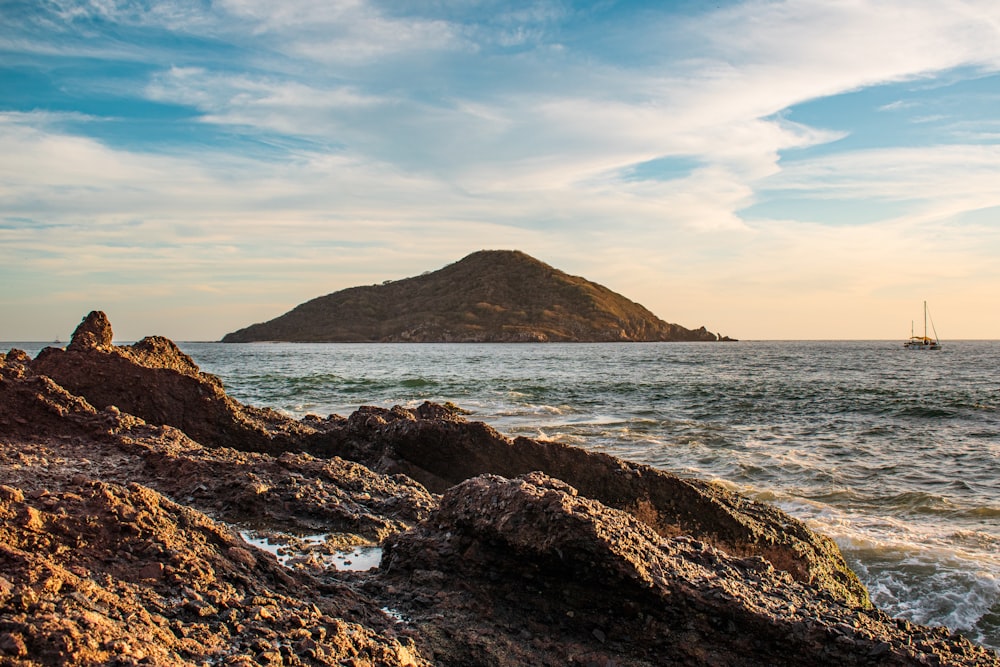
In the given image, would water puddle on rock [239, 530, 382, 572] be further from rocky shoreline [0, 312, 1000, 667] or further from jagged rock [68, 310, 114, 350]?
jagged rock [68, 310, 114, 350]

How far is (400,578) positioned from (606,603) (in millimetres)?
1409

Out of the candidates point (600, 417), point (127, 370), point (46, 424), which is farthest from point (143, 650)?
point (600, 417)

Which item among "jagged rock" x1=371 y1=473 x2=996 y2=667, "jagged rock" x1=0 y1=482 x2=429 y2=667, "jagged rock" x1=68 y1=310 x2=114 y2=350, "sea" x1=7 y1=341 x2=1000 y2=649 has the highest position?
"jagged rock" x1=68 y1=310 x2=114 y2=350

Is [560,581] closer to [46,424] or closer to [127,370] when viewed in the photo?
[46,424]

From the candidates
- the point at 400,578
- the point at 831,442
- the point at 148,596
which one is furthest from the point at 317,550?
the point at 831,442

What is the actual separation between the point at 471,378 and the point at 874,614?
4052cm

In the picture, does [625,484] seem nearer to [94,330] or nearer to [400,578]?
[400,578]

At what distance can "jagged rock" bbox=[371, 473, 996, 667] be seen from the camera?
433cm

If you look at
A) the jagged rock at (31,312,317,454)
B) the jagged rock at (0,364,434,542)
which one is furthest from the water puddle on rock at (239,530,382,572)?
the jagged rock at (31,312,317,454)

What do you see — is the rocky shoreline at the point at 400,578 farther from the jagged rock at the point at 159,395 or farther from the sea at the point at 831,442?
the jagged rock at the point at 159,395

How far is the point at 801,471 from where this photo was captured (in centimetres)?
1441

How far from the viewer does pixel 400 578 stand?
503cm

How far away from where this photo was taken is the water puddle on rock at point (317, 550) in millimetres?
5410

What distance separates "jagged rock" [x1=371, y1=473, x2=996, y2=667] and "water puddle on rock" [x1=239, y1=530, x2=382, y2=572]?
0.56 metres
